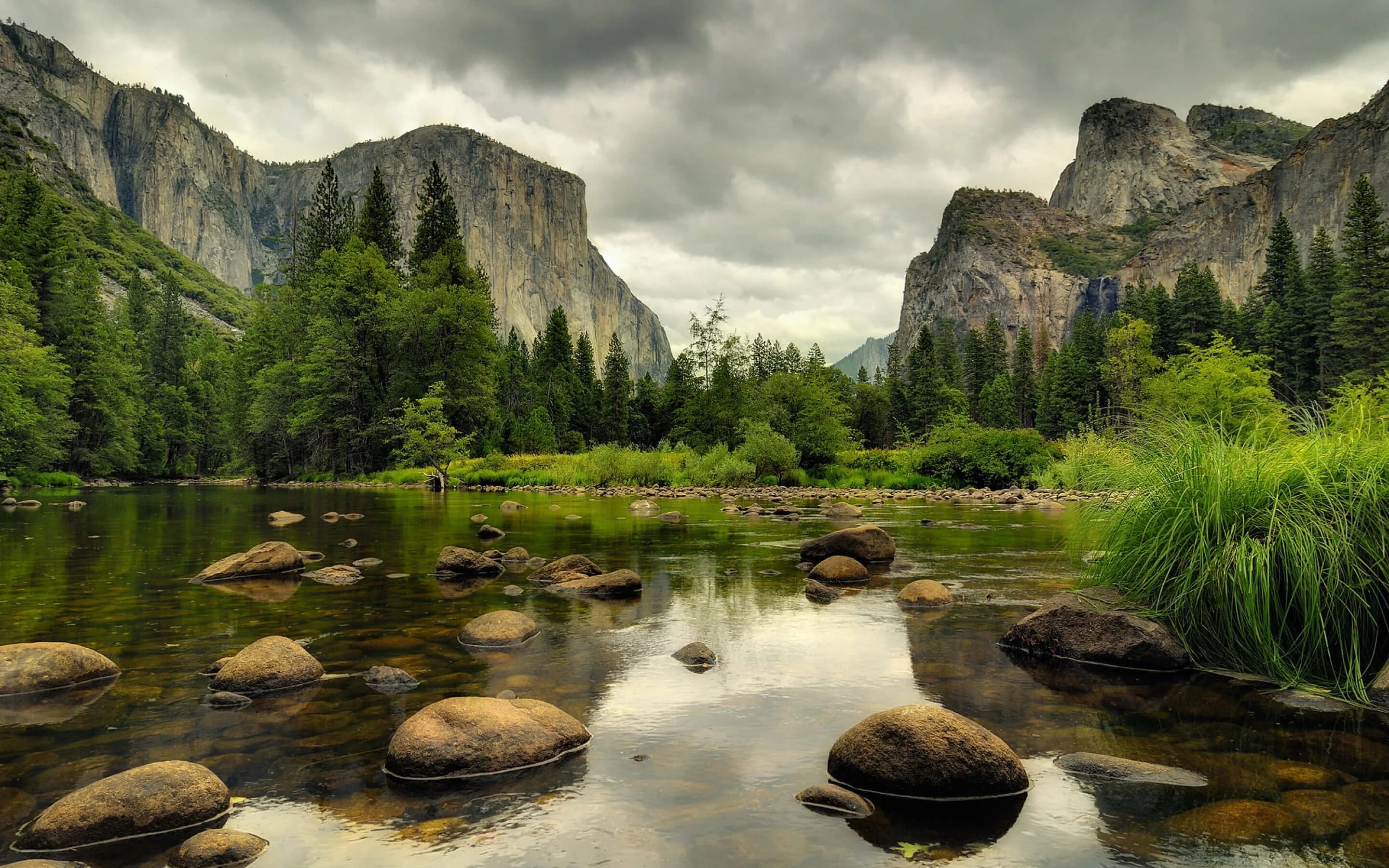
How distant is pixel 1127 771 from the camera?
17.1 ft

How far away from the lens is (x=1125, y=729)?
6172 millimetres

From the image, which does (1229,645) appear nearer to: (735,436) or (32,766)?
(32,766)

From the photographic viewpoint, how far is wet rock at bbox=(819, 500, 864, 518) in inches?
1085

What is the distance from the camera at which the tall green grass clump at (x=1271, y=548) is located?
22.3 ft

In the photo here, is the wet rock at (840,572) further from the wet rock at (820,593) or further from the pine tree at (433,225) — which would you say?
the pine tree at (433,225)

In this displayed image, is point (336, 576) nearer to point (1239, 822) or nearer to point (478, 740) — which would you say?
point (478, 740)

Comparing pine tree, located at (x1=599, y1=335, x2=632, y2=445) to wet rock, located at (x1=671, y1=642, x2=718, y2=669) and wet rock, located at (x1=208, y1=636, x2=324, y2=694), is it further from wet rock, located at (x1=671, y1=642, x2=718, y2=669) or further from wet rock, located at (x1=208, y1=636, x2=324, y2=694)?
wet rock, located at (x1=208, y1=636, x2=324, y2=694)

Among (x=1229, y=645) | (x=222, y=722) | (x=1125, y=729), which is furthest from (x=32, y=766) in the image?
(x=1229, y=645)

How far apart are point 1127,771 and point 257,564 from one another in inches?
575

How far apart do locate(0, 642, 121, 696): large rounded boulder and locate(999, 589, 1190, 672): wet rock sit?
408 inches

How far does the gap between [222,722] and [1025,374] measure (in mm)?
121564

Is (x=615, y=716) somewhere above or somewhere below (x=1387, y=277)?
below

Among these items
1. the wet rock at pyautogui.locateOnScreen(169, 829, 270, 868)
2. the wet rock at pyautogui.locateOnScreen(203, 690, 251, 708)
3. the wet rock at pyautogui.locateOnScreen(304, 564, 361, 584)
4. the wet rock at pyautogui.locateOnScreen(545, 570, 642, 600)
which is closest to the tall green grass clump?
the wet rock at pyautogui.locateOnScreen(545, 570, 642, 600)

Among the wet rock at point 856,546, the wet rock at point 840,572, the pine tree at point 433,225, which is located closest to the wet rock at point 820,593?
the wet rock at point 840,572
